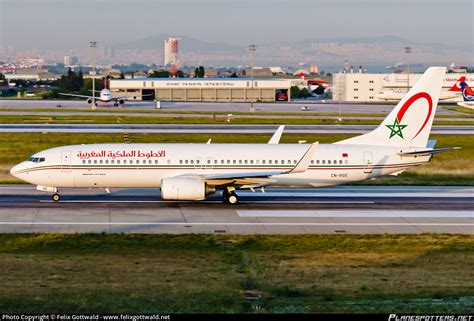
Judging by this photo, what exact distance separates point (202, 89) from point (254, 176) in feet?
437

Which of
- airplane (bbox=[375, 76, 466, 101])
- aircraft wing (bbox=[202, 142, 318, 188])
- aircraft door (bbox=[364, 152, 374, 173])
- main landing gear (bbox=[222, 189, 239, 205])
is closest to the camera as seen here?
aircraft wing (bbox=[202, 142, 318, 188])

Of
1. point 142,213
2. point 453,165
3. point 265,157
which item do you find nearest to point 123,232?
point 142,213

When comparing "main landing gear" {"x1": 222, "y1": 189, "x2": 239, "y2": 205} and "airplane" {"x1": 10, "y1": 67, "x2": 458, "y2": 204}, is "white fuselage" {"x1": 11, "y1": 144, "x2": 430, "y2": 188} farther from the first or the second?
"main landing gear" {"x1": 222, "y1": 189, "x2": 239, "y2": 205}

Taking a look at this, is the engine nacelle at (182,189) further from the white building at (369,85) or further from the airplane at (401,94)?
the white building at (369,85)

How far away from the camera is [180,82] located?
561ft

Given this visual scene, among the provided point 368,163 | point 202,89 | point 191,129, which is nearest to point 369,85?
point 202,89

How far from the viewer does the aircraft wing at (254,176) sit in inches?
1649

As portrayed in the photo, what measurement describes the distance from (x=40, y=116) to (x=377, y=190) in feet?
205

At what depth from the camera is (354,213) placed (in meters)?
41.8

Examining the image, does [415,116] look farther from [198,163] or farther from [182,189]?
[182,189]

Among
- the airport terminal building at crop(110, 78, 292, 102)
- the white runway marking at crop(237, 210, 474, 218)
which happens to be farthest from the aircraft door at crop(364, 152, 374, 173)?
the airport terminal building at crop(110, 78, 292, 102)

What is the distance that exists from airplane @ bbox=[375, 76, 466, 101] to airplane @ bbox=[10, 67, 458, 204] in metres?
130

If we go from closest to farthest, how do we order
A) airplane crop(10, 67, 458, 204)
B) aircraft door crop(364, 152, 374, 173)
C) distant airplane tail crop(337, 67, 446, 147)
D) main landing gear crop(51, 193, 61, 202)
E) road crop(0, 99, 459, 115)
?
airplane crop(10, 67, 458, 204) → main landing gear crop(51, 193, 61, 202) → aircraft door crop(364, 152, 374, 173) → distant airplane tail crop(337, 67, 446, 147) → road crop(0, 99, 459, 115)

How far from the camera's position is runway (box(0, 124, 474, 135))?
260 ft
